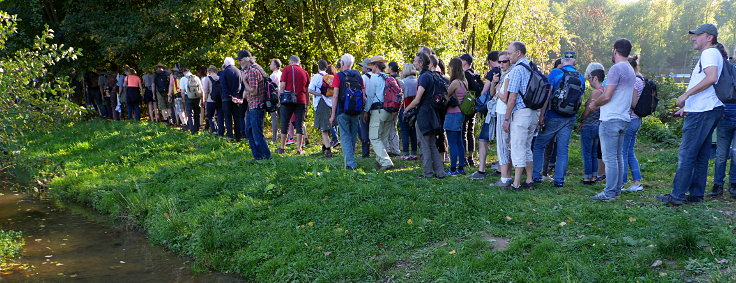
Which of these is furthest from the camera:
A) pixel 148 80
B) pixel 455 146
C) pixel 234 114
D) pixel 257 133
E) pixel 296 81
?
pixel 148 80

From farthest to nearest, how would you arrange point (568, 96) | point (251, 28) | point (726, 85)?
1. point (251, 28)
2. point (568, 96)
3. point (726, 85)

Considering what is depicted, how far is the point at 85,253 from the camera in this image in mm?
6828

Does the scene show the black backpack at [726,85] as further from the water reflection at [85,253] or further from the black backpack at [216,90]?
the black backpack at [216,90]

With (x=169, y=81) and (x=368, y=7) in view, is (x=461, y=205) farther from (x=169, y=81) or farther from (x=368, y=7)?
(x=169, y=81)

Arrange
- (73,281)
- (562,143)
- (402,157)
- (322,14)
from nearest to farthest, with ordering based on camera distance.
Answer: (73,281) → (562,143) → (402,157) → (322,14)

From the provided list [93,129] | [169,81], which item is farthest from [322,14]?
[93,129]

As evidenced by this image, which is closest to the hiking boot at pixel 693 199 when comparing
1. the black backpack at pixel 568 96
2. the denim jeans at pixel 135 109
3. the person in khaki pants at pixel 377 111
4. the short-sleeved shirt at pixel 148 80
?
the black backpack at pixel 568 96

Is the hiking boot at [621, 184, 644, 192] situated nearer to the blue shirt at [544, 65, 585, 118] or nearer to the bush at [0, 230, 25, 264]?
the blue shirt at [544, 65, 585, 118]

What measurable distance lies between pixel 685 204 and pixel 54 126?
312 inches

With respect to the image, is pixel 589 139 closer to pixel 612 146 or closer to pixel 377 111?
pixel 612 146

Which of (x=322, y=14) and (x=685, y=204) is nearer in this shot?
(x=685, y=204)

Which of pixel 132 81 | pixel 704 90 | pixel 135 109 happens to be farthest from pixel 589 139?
pixel 135 109

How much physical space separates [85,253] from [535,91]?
5.70 metres

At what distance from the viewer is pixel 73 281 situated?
19.4 ft
